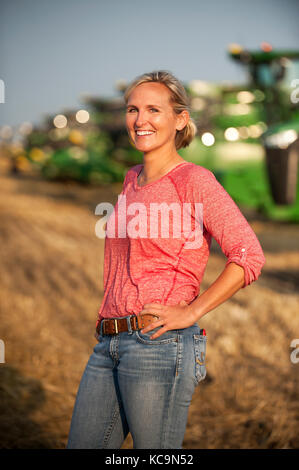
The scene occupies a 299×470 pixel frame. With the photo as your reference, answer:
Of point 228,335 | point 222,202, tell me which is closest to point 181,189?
point 222,202

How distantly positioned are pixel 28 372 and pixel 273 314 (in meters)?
2.90

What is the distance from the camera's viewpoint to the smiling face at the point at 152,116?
5.07ft

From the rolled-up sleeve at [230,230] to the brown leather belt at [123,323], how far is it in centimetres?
30

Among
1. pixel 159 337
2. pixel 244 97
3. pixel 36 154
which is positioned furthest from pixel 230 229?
pixel 36 154

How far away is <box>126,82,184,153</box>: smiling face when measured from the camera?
1546 mm

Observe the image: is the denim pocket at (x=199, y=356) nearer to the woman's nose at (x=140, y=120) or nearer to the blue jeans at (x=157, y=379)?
the blue jeans at (x=157, y=379)

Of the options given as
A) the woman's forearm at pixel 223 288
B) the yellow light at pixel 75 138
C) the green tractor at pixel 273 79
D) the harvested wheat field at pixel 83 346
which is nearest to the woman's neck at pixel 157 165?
the woman's forearm at pixel 223 288

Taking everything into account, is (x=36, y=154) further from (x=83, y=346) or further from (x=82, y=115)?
(x=83, y=346)

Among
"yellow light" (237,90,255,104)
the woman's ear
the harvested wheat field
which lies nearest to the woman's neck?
the woman's ear

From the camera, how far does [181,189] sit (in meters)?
1.46

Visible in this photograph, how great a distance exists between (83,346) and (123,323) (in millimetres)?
3274

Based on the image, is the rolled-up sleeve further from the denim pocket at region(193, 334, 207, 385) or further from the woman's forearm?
the denim pocket at region(193, 334, 207, 385)

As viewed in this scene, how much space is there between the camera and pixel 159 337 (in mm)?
1412

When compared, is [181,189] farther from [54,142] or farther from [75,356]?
[54,142]
